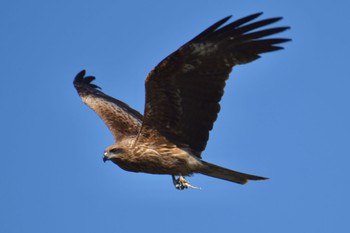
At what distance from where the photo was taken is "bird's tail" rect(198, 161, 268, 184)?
38.9 feet

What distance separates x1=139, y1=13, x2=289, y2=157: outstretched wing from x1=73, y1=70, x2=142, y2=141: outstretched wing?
1.15m

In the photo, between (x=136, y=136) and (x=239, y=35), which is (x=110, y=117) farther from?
(x=239, y=35)

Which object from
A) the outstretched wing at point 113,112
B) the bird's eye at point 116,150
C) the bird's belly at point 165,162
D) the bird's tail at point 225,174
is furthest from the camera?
the outstretched wing at point 113,112

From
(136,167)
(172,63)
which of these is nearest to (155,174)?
(136,167)

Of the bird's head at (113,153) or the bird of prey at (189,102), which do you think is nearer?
the bird of prey at (189,102)

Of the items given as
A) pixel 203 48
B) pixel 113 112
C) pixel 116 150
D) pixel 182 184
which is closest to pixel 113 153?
pixel 116 150

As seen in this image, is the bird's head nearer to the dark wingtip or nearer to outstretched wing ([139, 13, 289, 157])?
outstretched wing ([139, 13, 289, 157])

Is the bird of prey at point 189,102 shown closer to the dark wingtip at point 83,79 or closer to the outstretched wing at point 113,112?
the outstretched wing at point 113,112

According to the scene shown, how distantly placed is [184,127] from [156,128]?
40 cm

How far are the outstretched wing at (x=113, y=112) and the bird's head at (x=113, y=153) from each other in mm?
583

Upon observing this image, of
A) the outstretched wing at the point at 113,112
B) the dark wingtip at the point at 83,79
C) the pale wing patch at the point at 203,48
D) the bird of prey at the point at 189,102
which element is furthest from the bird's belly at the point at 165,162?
the dark wingtip at the point at 83,79

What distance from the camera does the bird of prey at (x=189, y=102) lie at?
439 inches

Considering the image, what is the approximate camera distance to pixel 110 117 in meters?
13.9

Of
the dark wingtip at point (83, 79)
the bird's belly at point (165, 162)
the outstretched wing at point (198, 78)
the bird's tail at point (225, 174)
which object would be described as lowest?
the bird's tail at point (225, 174)
